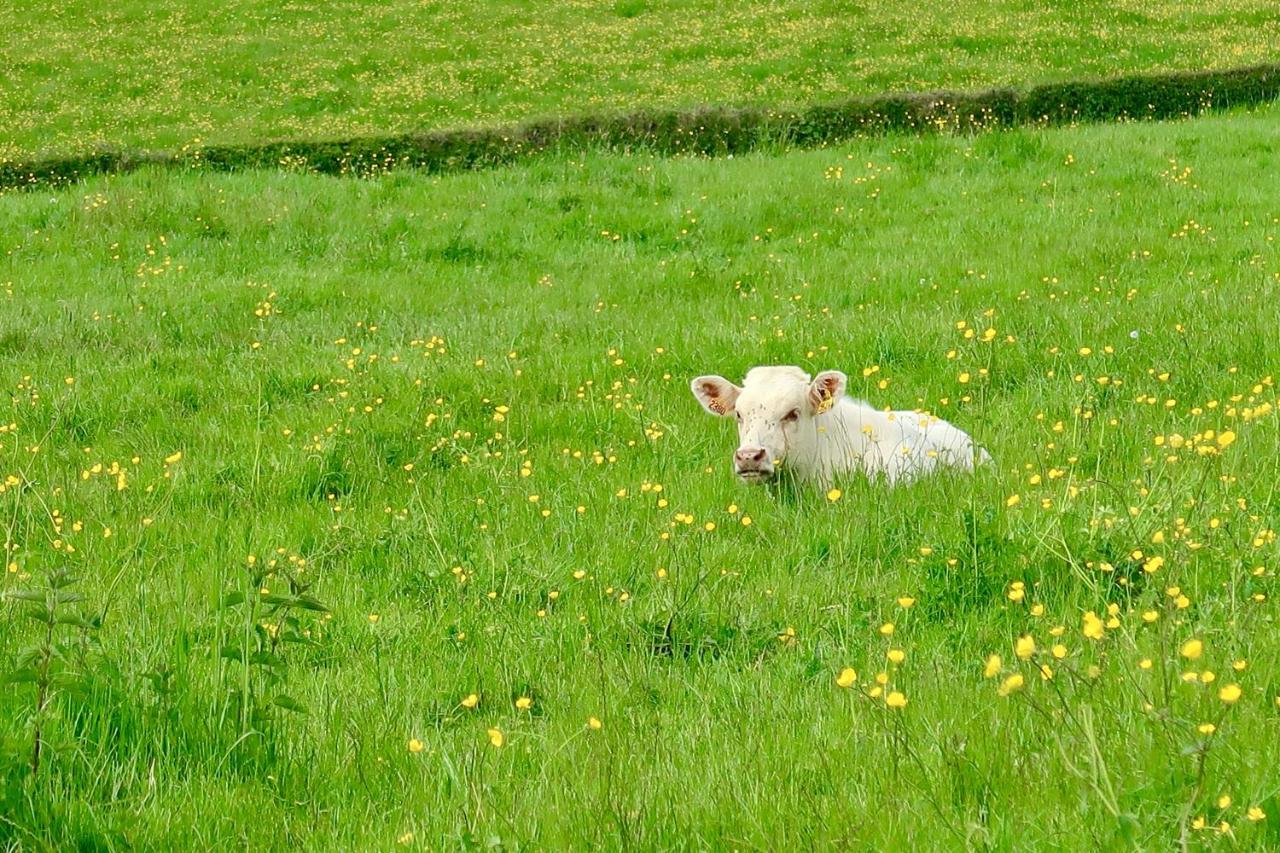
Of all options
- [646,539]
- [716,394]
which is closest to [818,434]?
[716,394]

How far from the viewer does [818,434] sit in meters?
6.99

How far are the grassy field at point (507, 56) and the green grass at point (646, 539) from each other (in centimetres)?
1545

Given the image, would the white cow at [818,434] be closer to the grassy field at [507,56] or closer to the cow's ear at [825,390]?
the cow's ear at [825,390]

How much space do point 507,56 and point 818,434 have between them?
1213 inches

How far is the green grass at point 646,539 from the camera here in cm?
322

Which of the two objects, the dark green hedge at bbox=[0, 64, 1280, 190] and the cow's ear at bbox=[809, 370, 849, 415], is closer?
Answer: the cow's ear at bbox=[809, 370, 849, 415]

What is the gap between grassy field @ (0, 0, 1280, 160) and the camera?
3003 cm

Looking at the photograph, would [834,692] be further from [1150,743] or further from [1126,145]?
[1126,145]

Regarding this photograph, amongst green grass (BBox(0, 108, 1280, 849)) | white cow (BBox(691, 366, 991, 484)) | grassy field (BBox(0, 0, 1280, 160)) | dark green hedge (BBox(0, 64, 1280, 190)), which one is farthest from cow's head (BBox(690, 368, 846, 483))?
grassy field (BBox(0, 0, 1280, 160))

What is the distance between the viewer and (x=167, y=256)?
1538 cm

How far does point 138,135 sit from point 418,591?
27.5 m

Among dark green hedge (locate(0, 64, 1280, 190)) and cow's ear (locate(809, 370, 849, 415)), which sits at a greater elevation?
cow's ear (locate(809, 370, 849, 415))

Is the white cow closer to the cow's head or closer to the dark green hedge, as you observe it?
the cow's head

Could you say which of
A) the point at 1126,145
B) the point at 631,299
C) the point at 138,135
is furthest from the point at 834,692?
the point at 138,135
